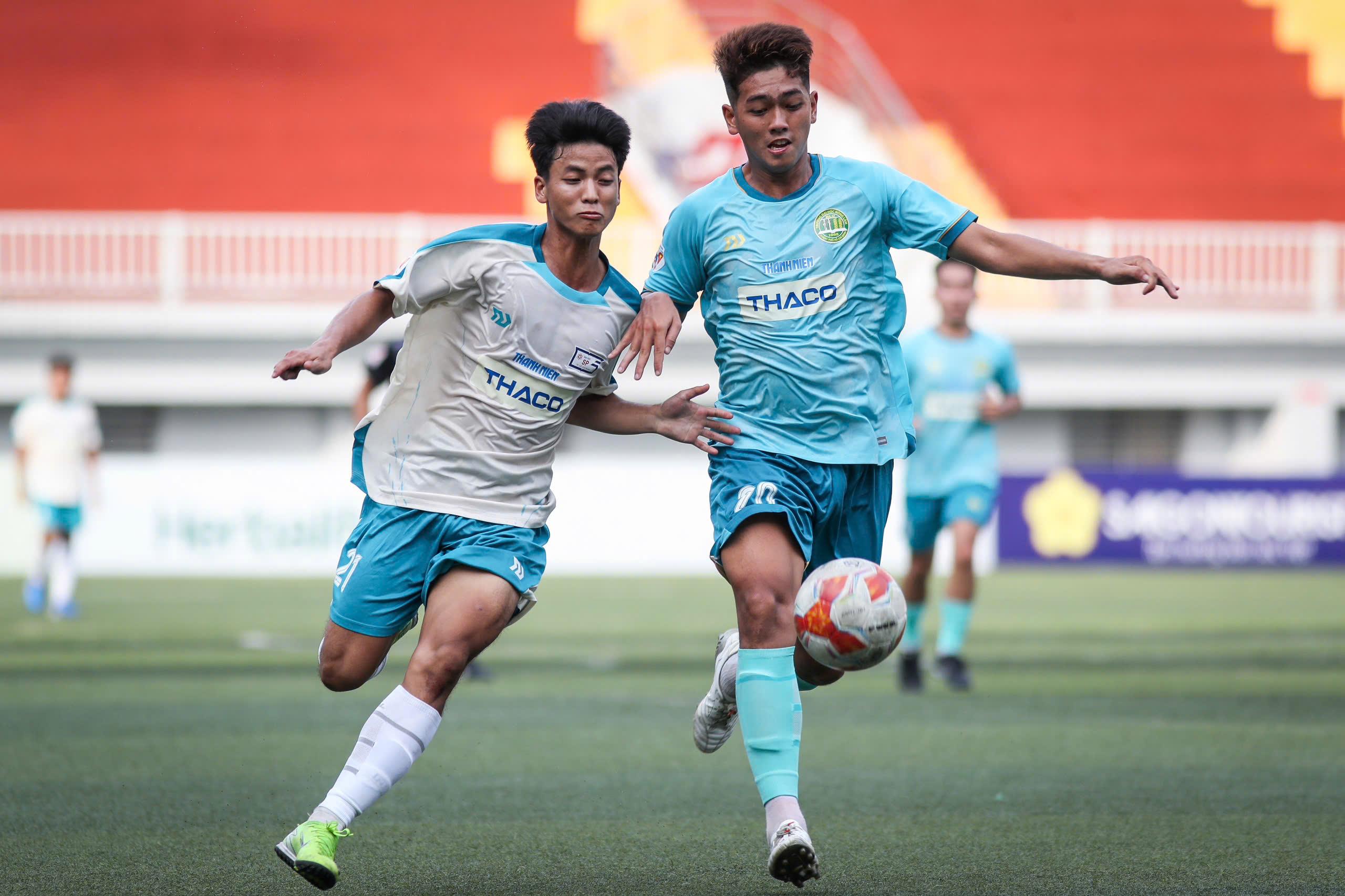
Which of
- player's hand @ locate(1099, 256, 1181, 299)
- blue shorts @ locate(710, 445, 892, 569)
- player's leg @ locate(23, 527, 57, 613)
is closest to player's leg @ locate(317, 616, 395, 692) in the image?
blue shorts @ locate(710, 445, 892, 569)

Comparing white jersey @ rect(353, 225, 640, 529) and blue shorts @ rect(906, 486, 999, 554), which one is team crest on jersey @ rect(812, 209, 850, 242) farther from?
blue shorts @ rect(906, 486, 999, 554)

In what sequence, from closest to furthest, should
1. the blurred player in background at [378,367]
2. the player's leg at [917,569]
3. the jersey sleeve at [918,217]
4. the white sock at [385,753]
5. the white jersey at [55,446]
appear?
the white sock at [385,753] → the jersey sleeve at [918,217] → the blurred player in background at [378,367] → the player's leg at [917,569] → the white jersey at [55,446]

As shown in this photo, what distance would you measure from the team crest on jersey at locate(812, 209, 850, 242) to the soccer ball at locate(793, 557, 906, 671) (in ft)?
3.00

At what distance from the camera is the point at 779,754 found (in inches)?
165

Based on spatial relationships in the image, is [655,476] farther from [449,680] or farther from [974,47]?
[449,680]

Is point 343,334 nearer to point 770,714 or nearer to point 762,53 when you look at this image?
point 762,53

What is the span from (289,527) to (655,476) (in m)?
4.41

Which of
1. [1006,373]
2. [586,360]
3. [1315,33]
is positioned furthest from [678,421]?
[1315,33]

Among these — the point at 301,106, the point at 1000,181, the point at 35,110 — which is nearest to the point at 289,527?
the point at 301,106

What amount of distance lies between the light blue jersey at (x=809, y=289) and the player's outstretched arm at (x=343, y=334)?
800mm

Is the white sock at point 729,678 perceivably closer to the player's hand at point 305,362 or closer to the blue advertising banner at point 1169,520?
the player's hand at point 305,362

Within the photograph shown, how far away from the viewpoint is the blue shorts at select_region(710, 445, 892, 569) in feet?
14.4

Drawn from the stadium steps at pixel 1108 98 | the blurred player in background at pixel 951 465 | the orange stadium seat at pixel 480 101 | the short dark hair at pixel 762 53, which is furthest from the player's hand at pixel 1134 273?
the stadium steps at pixel 1108 98

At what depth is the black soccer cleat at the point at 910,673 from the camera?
8.80 metres
